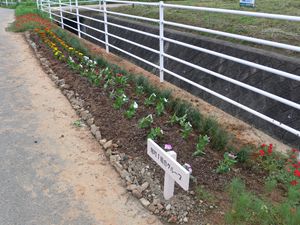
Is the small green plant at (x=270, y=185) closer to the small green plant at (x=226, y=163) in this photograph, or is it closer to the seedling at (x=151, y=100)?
the small green plant at (x=226, y=163)

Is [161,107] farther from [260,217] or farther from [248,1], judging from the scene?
[248,1]

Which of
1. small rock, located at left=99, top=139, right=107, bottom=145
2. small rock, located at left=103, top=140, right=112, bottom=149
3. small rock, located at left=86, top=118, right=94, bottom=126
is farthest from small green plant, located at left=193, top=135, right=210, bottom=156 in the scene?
small rock, located at left=86, top=118, right=94, bottom=126

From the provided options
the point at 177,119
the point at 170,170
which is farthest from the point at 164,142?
the point at 170,170

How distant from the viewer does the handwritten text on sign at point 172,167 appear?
244 cm

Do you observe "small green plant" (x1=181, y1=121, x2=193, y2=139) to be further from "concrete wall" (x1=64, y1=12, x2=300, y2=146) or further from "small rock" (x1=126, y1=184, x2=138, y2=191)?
"concrete wall" (x1=64, y1=12, x2=300, y2=146)

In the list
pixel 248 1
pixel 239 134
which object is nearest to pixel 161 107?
pixel 239 134

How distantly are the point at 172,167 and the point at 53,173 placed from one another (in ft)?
4.66

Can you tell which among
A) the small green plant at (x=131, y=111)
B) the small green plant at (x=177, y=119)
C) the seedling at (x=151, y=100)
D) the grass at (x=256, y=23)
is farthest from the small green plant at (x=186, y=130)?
the grass at (x=256, y=23)

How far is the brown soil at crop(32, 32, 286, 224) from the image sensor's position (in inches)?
115

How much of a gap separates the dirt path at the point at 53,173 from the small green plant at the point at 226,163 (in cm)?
82

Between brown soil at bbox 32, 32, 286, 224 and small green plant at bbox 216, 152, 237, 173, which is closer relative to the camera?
brown soil at bbox 32, 32, 286, 224

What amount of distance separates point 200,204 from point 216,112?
89.8 inches

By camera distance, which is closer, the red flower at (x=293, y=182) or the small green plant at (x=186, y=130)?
the red flower at (x=293, y=182)

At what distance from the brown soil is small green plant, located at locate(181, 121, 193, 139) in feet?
0.17
